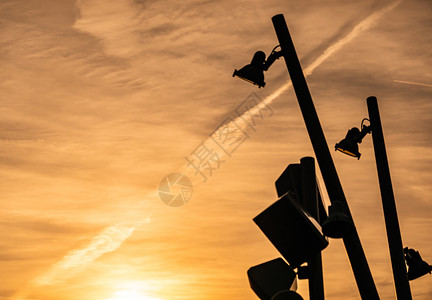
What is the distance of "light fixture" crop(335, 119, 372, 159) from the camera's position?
7482 mm

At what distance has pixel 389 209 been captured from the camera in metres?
7.55

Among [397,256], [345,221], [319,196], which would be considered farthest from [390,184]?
[345,221]

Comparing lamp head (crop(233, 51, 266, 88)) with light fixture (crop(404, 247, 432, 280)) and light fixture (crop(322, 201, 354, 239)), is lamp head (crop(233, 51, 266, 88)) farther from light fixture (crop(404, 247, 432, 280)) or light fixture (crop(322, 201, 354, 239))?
light fixture (crop(404, 247, 432, 280))

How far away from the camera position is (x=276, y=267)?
16.9 ft

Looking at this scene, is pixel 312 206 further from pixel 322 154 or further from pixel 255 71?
pixel 255 71

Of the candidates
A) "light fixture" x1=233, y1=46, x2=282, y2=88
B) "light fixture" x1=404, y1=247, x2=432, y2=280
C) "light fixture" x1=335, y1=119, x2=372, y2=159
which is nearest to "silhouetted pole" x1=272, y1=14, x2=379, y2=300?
"light fixture" x1=233, y1=46, x2=282, y2=88

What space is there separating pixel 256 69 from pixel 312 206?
1.88m

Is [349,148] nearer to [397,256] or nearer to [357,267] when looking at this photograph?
[397,256]

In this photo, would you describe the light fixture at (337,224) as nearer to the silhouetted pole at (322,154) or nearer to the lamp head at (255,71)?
the silhouetted pole at (322,154)

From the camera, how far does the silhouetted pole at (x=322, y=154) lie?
16.9 feet

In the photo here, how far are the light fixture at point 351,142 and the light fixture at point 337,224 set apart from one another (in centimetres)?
261

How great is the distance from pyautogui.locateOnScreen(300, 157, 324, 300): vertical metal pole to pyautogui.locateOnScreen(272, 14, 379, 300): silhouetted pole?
14 cm

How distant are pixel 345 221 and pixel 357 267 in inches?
25.8

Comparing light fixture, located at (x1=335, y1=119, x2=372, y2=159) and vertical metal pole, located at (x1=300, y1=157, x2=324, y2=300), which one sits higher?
light fixture, located at (x1=335, y1=119, x2=372, y2=159)
